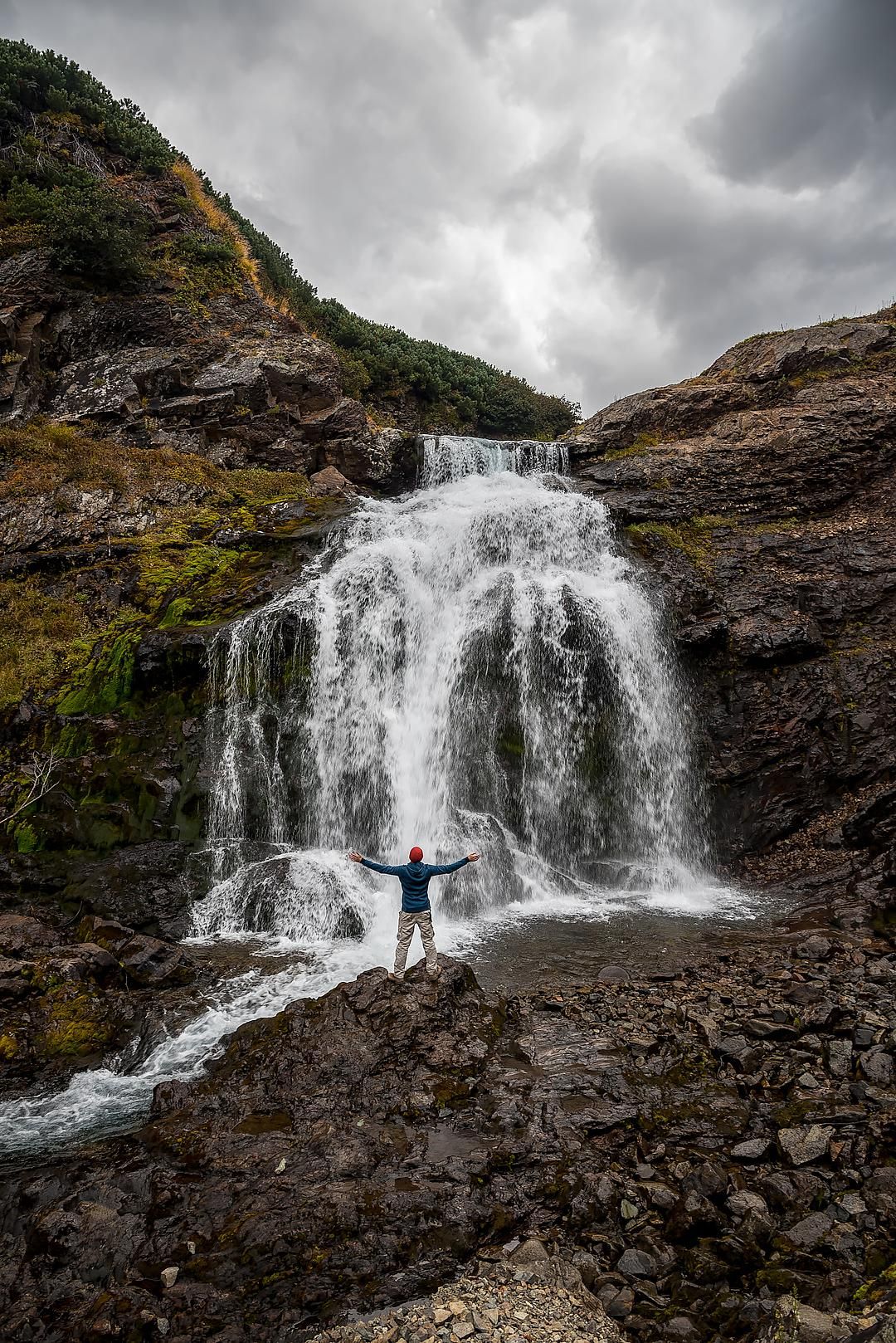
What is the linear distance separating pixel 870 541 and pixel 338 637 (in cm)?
1273

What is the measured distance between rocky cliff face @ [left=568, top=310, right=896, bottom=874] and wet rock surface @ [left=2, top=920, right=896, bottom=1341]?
6788 mm

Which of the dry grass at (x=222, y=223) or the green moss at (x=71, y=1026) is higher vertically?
the dry grass at (x=222, y=223)

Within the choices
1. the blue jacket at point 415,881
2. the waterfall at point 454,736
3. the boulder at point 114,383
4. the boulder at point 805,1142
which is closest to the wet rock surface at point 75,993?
the waterfall at point 454,736

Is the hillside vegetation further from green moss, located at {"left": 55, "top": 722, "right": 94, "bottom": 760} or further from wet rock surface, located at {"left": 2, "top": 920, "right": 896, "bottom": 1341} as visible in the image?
wet rock surface, located at {"left": 2, "top": 920, "right": 896, "bottom": 1341}

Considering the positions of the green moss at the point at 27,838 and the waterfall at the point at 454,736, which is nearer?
the green moss at the point at 27,838

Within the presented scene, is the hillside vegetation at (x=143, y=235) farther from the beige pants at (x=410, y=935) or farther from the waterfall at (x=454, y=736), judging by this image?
the beige pants at (x=410, y=935)

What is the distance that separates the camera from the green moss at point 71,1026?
7316mm

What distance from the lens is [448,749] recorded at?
47.0 ft

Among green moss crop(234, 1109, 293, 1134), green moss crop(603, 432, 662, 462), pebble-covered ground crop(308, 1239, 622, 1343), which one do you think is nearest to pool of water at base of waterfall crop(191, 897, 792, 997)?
green moss crop(234, 1109, 293, 1134)

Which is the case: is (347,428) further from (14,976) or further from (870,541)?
(14,976)

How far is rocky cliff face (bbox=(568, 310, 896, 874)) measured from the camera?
1330 centimetres

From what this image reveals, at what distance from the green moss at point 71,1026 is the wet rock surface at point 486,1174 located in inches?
73.9

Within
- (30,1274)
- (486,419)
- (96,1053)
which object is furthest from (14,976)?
(486,419)

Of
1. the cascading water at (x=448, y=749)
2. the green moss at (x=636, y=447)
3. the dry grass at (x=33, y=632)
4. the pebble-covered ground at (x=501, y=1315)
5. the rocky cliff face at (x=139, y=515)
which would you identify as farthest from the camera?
the green moss at (x=636, y=447)
